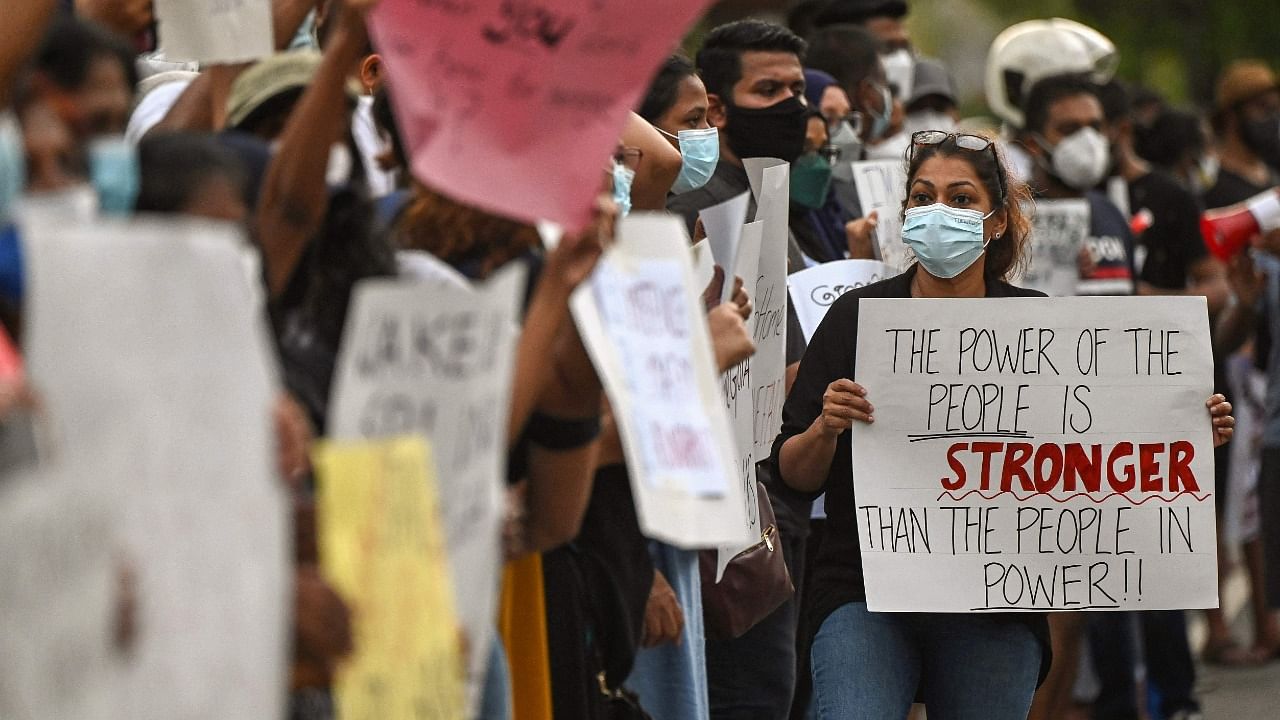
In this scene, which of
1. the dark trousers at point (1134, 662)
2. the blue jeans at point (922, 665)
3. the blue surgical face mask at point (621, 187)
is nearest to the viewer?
the blue surgical face mask at point (621, 187)

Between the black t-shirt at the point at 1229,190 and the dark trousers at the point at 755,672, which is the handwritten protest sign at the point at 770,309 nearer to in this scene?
the dark trousers at the point at 755,672

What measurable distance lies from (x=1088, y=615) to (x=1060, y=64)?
9.53 ft

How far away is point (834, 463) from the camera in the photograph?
5.32m

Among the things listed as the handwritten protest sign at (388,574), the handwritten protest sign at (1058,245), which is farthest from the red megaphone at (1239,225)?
the handwritten protest sign at (388,574)

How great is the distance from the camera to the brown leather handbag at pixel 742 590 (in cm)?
555

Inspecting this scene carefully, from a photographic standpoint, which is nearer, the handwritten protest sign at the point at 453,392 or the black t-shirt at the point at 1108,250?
the handwritten protest sign at the point at 453,392

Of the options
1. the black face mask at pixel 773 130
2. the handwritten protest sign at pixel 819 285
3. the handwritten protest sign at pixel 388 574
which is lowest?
the handwritten protest sign at pixel 819 285

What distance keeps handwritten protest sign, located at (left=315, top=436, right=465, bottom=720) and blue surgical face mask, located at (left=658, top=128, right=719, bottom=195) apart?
10.4 ft

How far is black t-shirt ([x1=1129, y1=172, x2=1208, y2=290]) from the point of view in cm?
920

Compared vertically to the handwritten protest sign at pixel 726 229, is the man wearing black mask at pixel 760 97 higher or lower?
higher

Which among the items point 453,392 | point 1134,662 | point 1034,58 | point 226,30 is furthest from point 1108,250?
point 453,392

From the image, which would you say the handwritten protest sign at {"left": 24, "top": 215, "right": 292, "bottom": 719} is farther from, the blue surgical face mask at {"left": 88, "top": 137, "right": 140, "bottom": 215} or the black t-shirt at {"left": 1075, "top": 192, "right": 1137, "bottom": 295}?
the black t-shirt at {"left": 1075, "top": 192, "right": 1137, "bottom": 295}

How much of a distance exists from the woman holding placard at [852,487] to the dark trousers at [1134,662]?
3038mm

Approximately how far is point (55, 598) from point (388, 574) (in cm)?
56
